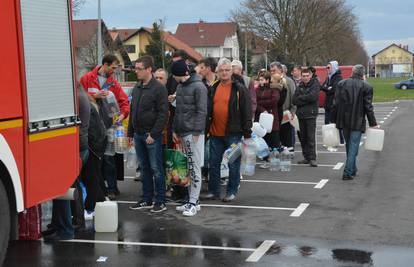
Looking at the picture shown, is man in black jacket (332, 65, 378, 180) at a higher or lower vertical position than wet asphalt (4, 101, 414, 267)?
higher

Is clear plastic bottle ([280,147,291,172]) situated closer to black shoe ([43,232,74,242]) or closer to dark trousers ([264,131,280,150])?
dark trousers ([264,131,280,150])

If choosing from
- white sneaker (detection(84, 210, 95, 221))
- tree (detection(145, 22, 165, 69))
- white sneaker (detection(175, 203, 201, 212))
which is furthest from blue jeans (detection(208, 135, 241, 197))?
tree (detection(145, 22, 165, 69))

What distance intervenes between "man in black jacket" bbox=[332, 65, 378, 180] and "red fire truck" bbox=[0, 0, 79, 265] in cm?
596

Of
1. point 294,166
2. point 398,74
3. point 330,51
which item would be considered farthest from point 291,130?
point 398,74

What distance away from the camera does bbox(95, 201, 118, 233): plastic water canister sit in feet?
23.5

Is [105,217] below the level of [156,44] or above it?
below

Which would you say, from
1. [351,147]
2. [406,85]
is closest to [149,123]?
[351,147]

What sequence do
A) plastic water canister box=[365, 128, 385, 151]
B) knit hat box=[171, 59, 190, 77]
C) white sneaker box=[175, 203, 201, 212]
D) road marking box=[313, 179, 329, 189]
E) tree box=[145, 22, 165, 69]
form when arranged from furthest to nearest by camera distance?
tree box=[145, 22, 165, 69], plastic water canister box=[365, 128, 385, 151], road marking box=[313, 179, 329, 189], white sneaker box=[175, 203, 201, 212], knit hat box=[171, 59, 190, 77]

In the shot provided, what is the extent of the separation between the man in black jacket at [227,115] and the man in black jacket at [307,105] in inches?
141

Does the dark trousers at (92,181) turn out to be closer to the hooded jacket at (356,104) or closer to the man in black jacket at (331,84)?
the hooded jacket at (356,104)

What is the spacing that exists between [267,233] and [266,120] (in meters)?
4.84

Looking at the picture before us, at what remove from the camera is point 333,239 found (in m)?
6.82

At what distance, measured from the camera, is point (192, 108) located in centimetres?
798

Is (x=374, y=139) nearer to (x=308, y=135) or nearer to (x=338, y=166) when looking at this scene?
(x=338, y=166)
